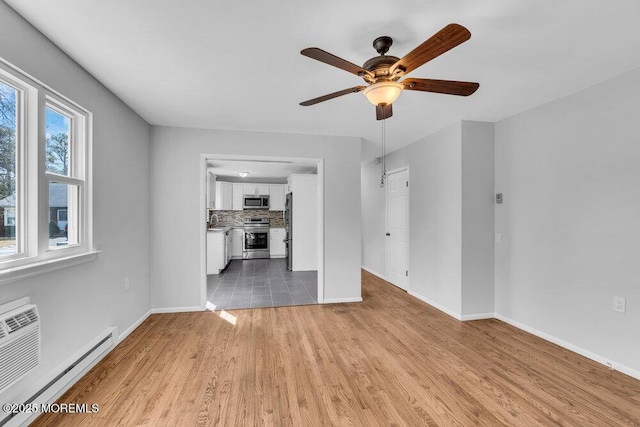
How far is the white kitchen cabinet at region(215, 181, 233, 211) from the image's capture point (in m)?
7.57

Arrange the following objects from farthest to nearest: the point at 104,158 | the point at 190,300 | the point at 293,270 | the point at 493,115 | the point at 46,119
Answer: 1. the point at 293,270
2. the point at 190,300
3. the point at 493,115
4. the point at 104,158
5. the point at 46,119

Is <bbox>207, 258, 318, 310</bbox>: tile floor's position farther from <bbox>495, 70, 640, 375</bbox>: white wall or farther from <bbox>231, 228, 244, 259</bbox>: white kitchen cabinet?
<bbox>495, 70, 640, 375</bbox>: white wall

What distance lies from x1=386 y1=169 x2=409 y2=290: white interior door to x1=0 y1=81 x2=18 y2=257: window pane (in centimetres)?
446

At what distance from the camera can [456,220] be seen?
11.8 ft

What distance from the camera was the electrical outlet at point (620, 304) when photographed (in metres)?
2.38

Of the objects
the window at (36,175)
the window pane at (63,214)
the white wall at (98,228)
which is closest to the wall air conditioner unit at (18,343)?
the white wall at (98,228)

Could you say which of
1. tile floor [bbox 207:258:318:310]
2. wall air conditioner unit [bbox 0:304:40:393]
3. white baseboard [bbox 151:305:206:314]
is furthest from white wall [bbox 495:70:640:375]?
wall air conditioner unit [bbox 0:304:40:393]

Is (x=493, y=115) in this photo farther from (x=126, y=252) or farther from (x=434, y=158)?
(x=126, y=252)

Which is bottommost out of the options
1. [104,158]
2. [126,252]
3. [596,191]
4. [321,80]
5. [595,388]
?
[595,388]

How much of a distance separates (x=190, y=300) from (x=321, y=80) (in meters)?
3.14

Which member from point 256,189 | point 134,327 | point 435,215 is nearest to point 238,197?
point 256,189

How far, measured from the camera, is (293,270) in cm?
624

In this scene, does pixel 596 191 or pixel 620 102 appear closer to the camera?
pixel 620 102

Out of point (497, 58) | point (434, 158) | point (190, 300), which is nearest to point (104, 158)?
point (190, 300)
